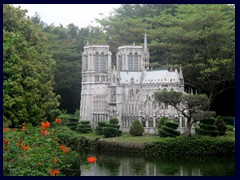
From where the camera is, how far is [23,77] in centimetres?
2305

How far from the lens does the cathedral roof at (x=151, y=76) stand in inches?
1235

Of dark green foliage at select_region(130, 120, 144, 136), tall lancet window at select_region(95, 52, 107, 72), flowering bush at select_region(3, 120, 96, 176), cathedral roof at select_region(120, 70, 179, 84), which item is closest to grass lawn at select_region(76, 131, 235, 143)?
dark green foliage at select_region(130, 120, 144, 136)

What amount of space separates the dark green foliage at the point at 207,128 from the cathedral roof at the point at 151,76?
552 centimetres

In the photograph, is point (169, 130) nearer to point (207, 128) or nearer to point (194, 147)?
point (194, 147)

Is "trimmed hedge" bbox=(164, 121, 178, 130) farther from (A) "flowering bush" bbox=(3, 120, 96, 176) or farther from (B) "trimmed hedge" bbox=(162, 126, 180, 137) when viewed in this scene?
(A) "flowering bush" bbox=(3, 120, 96, 176)

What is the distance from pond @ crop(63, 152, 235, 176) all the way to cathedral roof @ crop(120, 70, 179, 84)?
8893 millimetres

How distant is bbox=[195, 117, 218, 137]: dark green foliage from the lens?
84.8 ft

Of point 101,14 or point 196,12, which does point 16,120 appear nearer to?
point 196,12

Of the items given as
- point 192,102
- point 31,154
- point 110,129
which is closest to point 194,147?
point 192,102

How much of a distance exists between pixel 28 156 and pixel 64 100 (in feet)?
105

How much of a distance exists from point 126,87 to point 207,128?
8.71 metres

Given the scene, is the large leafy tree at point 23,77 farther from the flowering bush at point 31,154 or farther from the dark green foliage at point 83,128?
the flowering bush at point 31,154

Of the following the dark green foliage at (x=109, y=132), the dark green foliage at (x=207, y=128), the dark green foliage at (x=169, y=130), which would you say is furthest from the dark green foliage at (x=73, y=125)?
the dark green foliage at (x=207, y=128)

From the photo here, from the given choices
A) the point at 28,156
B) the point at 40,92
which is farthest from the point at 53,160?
the point at 40,92
